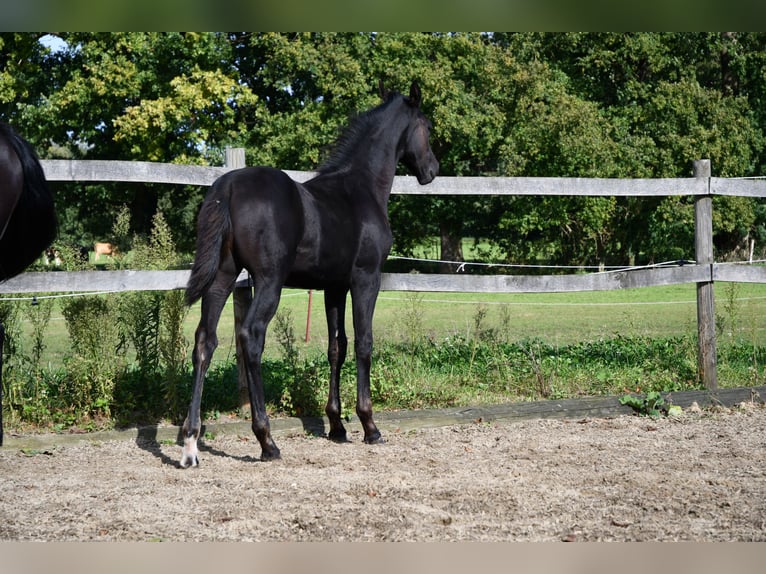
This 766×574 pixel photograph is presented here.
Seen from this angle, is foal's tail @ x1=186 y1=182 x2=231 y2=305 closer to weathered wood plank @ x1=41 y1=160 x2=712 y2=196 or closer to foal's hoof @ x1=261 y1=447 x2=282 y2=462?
weathered wood plank @ x1=41 y1=160 x2=712 y2=196

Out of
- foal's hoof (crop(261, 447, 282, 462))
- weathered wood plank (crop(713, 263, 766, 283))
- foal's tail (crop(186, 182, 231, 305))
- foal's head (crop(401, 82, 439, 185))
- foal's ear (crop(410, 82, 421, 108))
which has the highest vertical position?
foal's ear (crop(410, 82, 421, 108))

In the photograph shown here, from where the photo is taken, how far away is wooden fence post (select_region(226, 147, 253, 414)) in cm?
594

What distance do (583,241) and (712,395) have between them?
2061 centimetres

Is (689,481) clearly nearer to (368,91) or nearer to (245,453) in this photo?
(245,453)

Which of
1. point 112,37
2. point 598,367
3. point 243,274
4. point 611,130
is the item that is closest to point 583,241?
point 611,130

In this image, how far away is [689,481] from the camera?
441cm

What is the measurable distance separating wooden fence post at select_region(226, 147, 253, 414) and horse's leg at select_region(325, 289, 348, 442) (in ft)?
2.06

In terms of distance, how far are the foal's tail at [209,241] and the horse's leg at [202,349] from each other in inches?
3.9

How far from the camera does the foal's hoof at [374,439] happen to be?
5.73 metres

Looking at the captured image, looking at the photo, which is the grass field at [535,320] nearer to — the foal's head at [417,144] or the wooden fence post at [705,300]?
the wooden fence post at [705,300]

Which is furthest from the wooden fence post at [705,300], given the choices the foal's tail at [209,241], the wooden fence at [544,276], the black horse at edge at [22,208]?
the black horse at edge at [22,208]

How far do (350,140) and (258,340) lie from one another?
194 centimetres

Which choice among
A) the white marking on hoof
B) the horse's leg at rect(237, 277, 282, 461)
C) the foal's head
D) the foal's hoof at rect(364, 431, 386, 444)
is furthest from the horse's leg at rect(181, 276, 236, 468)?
the foal's head

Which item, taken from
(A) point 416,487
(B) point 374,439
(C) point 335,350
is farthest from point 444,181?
(A) point 416,487
